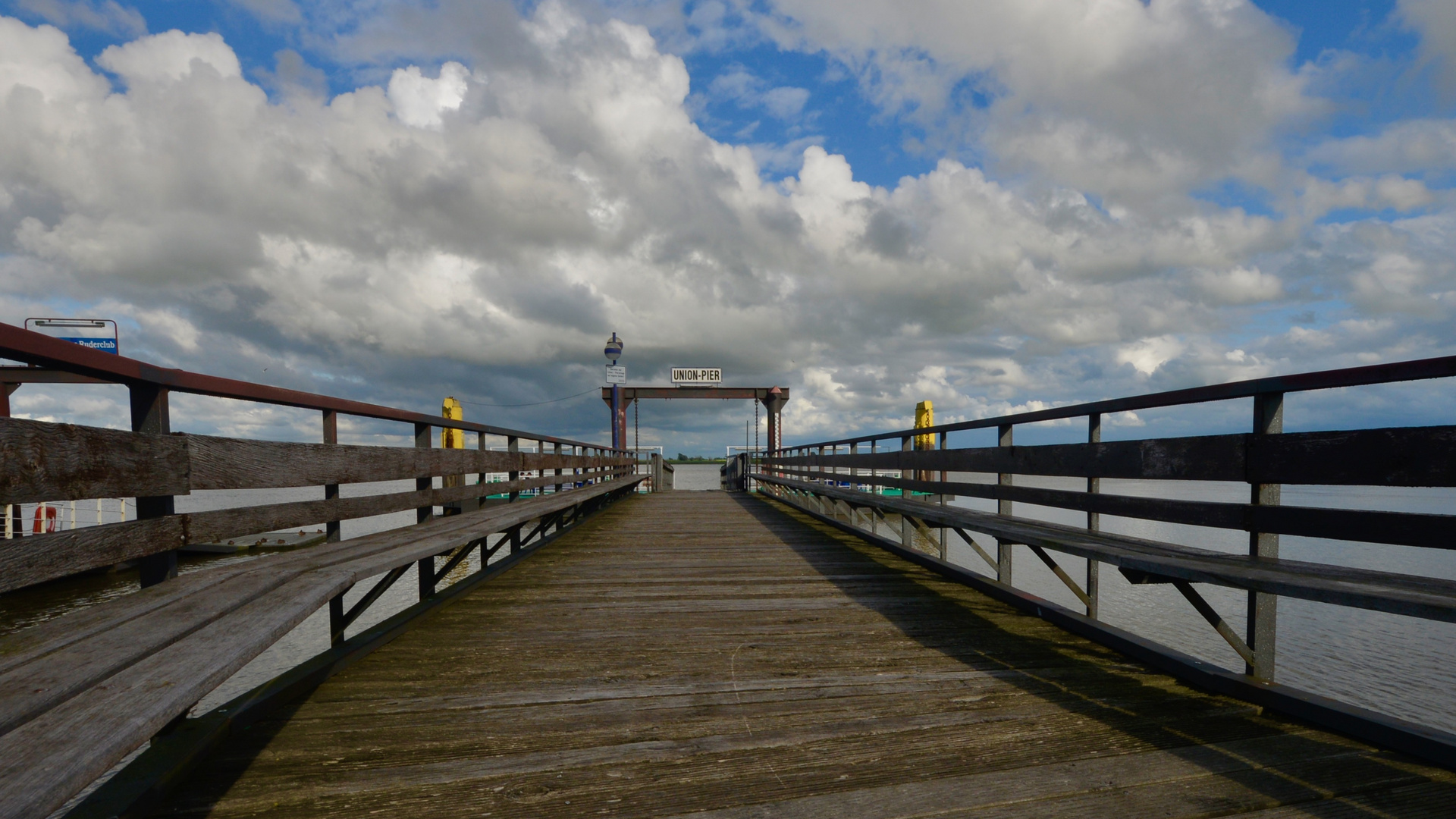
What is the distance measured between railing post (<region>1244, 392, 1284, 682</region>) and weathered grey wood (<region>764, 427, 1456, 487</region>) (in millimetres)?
62

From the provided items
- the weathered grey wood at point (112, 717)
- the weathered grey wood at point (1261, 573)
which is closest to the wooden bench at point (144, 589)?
the weathered grey wood at point (112, 717)

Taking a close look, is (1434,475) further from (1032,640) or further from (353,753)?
(353,753)

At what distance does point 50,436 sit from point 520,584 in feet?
10.3

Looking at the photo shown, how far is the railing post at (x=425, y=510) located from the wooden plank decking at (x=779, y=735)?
1.36 ft

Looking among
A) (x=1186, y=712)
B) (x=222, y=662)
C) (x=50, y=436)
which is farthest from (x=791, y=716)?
(x=50, y=436)

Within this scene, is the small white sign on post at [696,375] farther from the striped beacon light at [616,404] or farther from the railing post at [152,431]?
the railing post at [152,431]

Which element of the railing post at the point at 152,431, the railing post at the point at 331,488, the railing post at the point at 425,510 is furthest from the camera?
the railing post at the point at 425,510

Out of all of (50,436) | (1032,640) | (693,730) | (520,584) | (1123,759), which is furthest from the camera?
(520,584)

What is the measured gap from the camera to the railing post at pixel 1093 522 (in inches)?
139

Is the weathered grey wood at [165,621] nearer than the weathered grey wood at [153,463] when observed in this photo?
Yes

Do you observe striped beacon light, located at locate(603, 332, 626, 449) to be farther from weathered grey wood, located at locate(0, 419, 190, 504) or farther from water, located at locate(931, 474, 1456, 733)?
weathered grey wood, located at locate(0, 419, 190, 504)

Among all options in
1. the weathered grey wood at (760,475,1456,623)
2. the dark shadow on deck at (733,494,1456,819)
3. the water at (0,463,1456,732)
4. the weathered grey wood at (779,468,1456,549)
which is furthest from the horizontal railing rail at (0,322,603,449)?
the weathered grey wood at (779,468,1456,549)

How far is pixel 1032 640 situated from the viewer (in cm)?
331

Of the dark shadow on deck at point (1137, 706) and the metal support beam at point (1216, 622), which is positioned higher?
the metal support beam at point (1216, 622)
